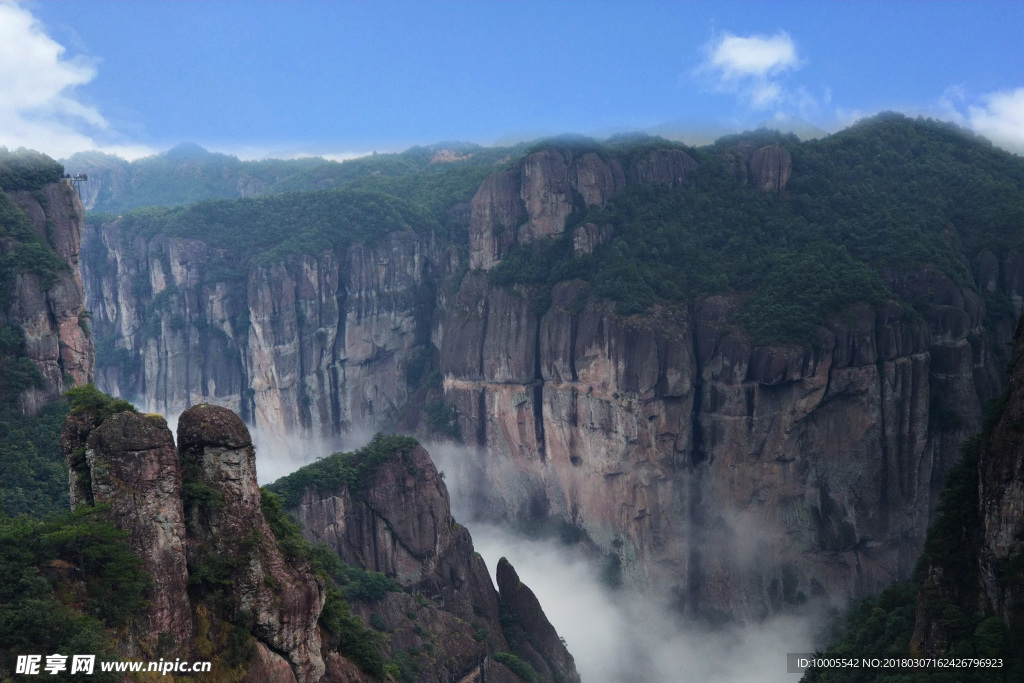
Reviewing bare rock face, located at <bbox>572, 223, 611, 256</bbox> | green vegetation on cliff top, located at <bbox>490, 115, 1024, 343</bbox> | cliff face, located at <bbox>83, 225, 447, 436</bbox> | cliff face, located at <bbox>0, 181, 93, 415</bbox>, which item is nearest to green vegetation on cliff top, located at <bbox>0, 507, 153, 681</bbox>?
cliff face, located at <bbox>0, 181, 93, 415</bbox>

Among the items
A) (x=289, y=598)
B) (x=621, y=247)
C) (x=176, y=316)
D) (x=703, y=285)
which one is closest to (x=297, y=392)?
(x=176, y=316)

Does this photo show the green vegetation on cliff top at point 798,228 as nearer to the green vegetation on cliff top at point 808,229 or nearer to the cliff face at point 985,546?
the green vegetation on cliff top at point 808,229

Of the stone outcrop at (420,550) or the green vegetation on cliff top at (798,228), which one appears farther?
the green vegetation on cliff top at (798,228)

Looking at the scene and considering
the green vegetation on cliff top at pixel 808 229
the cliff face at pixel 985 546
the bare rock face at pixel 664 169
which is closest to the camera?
the cliff face at pixel 985 546

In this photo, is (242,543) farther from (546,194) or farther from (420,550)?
(546,194)

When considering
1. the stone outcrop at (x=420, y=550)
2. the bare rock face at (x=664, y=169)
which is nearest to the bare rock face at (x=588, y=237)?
the bare rock face at (x=664, y=169)

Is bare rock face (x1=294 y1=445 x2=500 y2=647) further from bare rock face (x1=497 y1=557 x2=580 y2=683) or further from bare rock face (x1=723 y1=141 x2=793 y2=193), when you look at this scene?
bare rock face (x1=723 y1=141 x2=793 y2=193)

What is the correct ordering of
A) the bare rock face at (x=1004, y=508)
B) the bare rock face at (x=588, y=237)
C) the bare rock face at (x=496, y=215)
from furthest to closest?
the bare rock face at (x=496, y=215)
the bare rock face at (x=588, y=237)
the bare rock face at (x=1004, y=508)

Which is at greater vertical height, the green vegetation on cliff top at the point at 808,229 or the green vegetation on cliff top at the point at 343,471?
the green vegetation on cliff top at the point at 808,229
